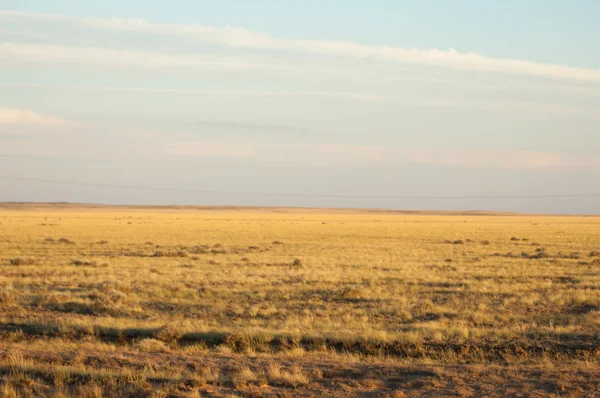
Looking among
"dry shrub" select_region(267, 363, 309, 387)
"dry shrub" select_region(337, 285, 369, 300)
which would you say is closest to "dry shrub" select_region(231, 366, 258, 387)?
"dry shrub" select_region(267, 363, 309, 387)

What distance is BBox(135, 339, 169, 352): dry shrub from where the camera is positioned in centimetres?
1162

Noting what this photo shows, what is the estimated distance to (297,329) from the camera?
13344 mm

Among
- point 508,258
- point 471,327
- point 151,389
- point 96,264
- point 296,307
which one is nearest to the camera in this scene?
point 151,389

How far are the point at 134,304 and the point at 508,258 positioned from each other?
2213 centimetres

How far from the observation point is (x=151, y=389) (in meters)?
8.34

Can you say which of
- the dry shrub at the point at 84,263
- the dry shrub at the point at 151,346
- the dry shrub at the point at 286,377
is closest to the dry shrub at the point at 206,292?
the dry shrub at the point at 151,346

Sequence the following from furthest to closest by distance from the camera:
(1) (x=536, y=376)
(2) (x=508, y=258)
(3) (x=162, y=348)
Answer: (2) (x=508, y=258) < (3) (x=162, y=348) < (1) (x=536, y=376)

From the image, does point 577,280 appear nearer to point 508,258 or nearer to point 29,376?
point 508,258

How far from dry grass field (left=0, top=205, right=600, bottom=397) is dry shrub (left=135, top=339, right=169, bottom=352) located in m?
0.03

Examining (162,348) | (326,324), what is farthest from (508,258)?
(162,348)

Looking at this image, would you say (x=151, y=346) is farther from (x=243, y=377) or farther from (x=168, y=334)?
(x=243, y=377)

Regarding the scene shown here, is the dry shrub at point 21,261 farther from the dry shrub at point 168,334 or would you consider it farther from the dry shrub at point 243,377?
the dry shrub at point 243,377

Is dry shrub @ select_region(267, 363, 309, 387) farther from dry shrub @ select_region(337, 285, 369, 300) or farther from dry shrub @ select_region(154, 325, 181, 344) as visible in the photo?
dry shrub @ select_region(337, 285, 369, 300)

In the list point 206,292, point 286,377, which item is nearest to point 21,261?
point 206,292
